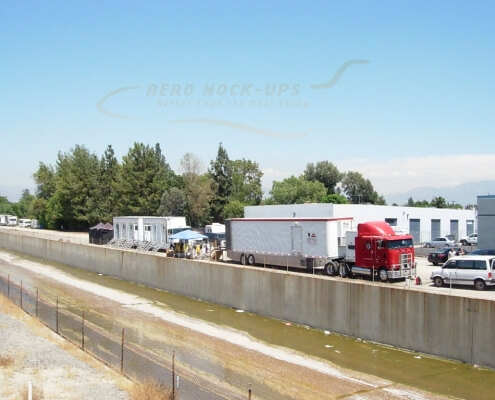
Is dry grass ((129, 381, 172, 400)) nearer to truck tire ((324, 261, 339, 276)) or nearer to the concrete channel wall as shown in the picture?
the concrete channel wall

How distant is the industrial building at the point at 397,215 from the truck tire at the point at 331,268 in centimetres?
1956

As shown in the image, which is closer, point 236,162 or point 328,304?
point 328,304

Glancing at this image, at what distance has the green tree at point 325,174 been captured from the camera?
142 m

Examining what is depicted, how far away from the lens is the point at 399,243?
30.2m

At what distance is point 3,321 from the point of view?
29297 mm

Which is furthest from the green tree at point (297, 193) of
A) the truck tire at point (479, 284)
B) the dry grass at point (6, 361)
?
the dry grass at point (6, 361)

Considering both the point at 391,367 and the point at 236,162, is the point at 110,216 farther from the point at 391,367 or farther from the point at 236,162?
the point at 391,367

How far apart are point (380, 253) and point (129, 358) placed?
1428cm

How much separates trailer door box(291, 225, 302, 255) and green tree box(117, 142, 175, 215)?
59.4m

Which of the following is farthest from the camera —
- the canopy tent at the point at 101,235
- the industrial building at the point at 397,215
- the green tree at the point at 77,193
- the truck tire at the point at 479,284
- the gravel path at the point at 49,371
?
the green tree at the point at 77,193

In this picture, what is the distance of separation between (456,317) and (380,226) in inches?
373

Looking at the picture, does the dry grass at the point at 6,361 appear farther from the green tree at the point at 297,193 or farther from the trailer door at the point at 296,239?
the green tree at the point at 297,193

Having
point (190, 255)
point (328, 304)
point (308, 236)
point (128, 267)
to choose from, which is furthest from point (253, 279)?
point (128, 267)

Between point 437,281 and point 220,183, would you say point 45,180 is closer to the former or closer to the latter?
point 220,183
